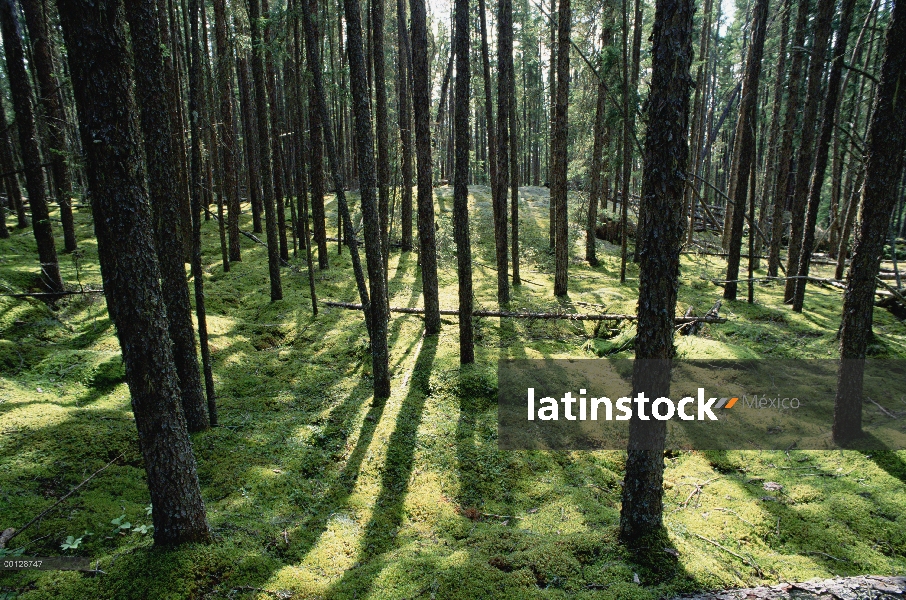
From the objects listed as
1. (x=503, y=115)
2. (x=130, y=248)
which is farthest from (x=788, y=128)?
(x=130, y=248)

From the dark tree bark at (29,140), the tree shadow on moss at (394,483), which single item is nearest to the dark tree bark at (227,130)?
the dark tree bark at (29,140)

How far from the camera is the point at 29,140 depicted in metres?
11.2

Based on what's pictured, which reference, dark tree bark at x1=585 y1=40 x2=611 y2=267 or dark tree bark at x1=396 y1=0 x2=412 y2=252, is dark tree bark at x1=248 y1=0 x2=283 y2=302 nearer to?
dark tree bark at x1=396 y1=0 x2=412 y2=252

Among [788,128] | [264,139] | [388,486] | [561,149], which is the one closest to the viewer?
[388,486]

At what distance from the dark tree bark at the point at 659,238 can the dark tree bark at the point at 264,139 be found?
10044mm

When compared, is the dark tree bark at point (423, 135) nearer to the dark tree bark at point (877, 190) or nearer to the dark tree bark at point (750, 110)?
the dark tree bark at point (877, 190)

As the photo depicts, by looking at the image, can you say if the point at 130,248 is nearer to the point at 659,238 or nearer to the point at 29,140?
the point at 659,238

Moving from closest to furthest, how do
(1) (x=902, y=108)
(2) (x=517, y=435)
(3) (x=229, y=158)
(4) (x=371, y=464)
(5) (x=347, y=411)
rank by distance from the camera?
(1) (x=902, y=108)
(4) (x=371, y=464)
(2) (x=517, y=435)
(5) (x=347, y=411)
(3) (x=229, y=158)

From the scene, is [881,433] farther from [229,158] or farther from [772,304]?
[229,158]

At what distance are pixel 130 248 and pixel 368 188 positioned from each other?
4694mm

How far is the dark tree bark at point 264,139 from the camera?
37.2 feet

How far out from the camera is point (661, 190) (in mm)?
3947

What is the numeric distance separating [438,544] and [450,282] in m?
13.3

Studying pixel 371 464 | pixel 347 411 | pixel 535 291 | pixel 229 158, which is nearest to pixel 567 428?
pixel 371 464
